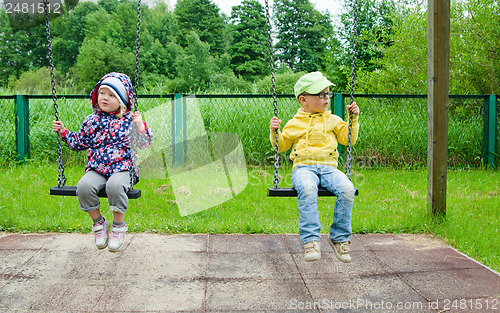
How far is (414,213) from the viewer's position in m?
4.60

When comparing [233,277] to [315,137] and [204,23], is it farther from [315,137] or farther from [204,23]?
[204,23]

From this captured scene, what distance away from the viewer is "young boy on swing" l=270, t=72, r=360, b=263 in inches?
111

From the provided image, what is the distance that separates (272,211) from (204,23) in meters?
31.4

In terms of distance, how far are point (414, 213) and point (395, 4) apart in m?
17.3

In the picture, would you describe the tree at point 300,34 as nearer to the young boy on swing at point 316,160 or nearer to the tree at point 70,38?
the tree at point 70,38

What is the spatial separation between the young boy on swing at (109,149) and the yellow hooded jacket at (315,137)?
3.46ft

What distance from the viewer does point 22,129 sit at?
7.02m

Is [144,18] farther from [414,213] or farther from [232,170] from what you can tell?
[414,213]

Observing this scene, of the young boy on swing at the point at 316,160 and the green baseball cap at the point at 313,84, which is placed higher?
the green baseball cap at the point at 313,84

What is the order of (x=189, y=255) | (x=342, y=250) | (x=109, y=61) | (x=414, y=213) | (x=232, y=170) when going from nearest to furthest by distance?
1. (x=342, y=250)
2. (x=189, y=255)
3. (x=414, y=213)
4. (x=232, y=170)
5. (x=109, y=61)

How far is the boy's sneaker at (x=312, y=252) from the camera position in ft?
8.79

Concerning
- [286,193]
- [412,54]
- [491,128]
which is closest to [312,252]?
[286,193]

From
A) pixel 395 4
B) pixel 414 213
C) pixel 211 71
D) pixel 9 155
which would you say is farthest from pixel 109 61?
pixel 414 213

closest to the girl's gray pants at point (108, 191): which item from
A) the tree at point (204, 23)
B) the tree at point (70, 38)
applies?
the tree at point (204, 23)
